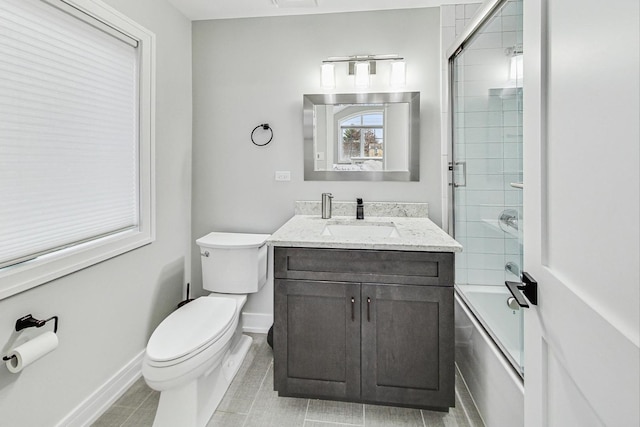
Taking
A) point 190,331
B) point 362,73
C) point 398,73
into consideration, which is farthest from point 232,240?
point 398,73

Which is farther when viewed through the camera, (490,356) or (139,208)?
(139,208)

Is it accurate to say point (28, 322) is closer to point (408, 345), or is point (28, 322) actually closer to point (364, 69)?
point (408, 345)

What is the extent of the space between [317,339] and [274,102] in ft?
5.45

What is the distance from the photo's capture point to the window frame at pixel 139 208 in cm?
130

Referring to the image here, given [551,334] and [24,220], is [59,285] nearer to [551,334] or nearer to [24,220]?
[24,220]

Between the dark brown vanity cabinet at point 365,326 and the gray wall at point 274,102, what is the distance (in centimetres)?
84

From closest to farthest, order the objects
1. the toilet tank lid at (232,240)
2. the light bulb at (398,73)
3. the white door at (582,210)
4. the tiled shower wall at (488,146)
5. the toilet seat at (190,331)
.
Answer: the white door at (582,210)
the toilet seat at (190,331)
the tiled shower wall at (488,146)
the toilet tank lid at (232,240)
the light bulb at (398,73)

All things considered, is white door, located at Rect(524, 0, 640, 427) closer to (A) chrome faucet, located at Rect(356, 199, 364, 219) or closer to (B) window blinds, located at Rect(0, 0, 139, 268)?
(A) chrome faucet, located at Rect(356, 199, 364, 219)

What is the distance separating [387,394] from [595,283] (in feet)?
4.26

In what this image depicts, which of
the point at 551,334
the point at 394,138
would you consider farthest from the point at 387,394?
the point at 394,138

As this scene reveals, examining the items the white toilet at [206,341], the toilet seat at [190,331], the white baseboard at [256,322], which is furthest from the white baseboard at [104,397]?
the white baseboard at [256,322]

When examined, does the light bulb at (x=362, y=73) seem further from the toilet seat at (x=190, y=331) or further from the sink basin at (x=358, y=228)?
the toilet seat at (x=190, y=331)

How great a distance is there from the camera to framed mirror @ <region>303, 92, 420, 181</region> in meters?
2.27

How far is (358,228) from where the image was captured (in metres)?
2.15
